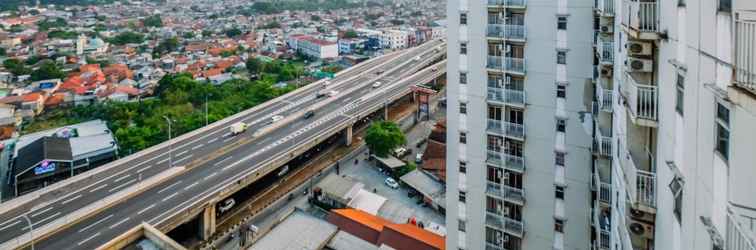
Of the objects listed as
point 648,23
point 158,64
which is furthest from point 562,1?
point 158,64

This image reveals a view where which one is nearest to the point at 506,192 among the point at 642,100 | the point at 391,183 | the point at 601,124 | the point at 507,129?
the point at 507,129

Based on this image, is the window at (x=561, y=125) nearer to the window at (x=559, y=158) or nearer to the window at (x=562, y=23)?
the window at (x=559, y=158)

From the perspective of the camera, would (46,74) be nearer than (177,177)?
No

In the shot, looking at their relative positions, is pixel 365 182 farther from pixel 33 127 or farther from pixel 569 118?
pixel 33 127

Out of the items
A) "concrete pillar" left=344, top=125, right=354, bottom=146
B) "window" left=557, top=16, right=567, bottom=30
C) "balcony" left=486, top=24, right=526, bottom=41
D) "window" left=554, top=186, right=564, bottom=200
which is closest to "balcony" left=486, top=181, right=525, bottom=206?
"window" left=554, top=186, right=564, bottom=200

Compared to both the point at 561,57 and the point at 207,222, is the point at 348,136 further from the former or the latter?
the point at 561,57

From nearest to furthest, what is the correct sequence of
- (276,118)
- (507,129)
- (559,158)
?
1. (559,158)
2. (507,129)
3. (276,118)

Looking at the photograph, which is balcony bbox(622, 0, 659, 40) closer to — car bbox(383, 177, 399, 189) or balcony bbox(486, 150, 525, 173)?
balcony bbox(486, 150, 525, 173)
